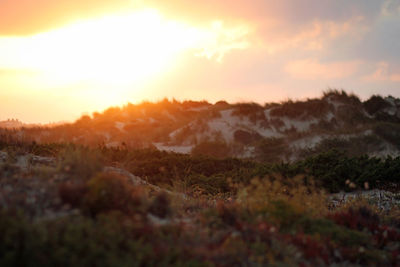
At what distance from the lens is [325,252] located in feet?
16.8

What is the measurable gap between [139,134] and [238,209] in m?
24.5

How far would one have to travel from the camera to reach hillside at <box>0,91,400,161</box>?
22703mm

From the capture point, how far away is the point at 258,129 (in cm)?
3002

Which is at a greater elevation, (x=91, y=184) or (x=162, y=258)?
(x=91, y=184)

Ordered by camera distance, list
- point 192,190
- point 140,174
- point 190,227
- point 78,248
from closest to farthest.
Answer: point 78,248
point 190,227
point 192,190
point 140,174

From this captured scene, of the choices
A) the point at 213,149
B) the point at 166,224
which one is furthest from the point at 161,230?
the point at 213,149

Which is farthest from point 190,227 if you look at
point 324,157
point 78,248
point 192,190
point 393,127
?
point 393,127

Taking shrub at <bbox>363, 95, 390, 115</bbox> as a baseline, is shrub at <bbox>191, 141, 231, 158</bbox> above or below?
below

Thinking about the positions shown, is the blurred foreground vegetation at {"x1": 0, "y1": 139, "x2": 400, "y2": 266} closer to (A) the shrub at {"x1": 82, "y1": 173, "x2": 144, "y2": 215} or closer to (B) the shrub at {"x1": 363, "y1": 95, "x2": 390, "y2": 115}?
(A) the shrub at {"x1": 82, "y1": 173, "x2": 144, "y2": 215}

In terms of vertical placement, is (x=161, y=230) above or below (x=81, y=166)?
below

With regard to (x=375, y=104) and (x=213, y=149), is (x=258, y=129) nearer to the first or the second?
(x=213, y=149)

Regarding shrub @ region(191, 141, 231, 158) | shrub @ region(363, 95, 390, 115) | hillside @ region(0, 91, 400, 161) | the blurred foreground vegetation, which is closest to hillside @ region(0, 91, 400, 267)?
the blurred foreground vegetation

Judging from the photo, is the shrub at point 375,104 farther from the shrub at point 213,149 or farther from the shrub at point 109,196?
the shrub at point 109,196

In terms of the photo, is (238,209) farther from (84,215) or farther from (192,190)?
(192,190)
